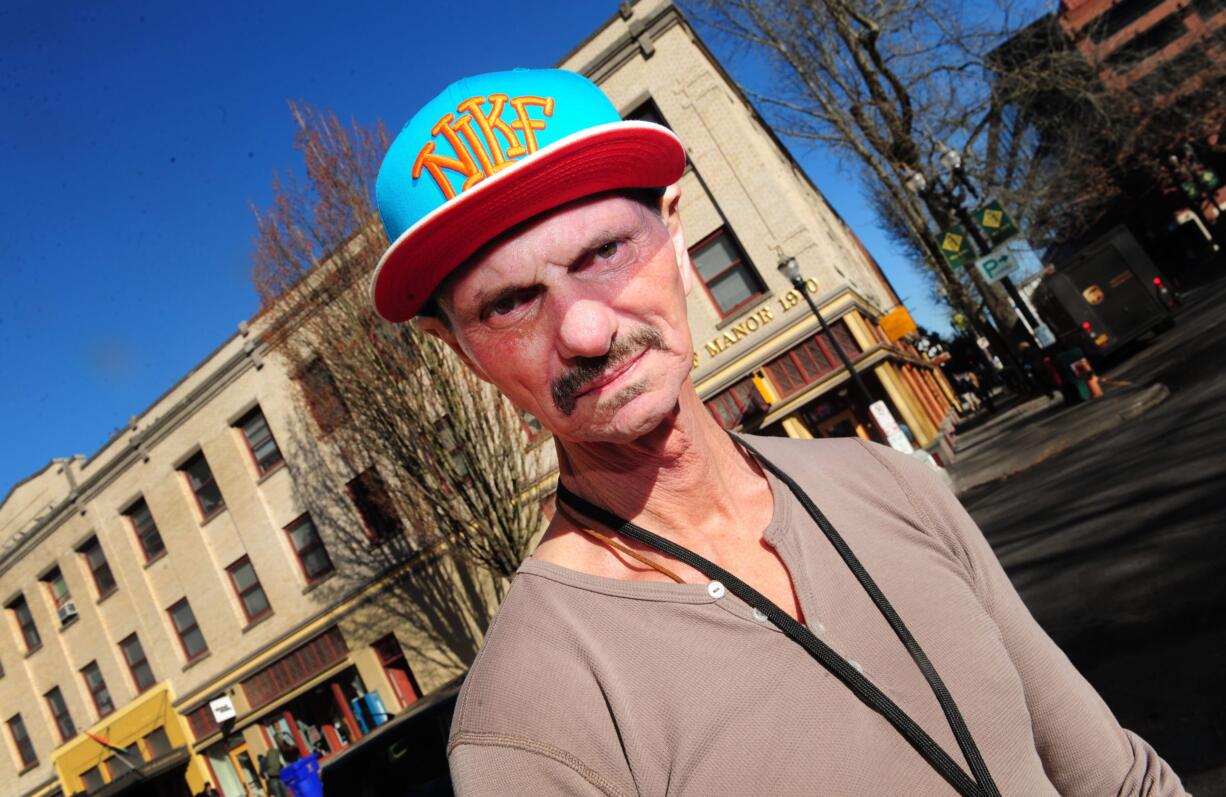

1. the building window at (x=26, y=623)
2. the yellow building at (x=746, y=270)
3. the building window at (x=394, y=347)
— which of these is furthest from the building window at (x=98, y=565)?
the yellow building at (x=746, y=270)

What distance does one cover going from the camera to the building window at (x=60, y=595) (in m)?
24.1

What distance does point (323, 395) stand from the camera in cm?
1550

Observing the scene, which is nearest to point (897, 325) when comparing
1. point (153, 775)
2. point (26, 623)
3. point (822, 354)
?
point (822, 354)

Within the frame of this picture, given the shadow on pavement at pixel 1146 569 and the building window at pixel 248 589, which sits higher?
the building window at pixel 248 589

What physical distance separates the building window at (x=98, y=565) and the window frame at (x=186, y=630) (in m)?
3.00

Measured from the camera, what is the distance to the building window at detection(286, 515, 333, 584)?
65.7 feet

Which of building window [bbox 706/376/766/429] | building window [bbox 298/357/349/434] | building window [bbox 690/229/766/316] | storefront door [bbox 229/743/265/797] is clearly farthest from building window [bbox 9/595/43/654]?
building window [bbox 690/229/766/316]

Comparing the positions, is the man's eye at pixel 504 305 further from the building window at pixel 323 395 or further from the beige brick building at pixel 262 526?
the beige brick building at pixel 262 526

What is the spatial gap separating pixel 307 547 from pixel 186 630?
568 cm

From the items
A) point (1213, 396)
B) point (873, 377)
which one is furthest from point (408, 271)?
point (873, 377)

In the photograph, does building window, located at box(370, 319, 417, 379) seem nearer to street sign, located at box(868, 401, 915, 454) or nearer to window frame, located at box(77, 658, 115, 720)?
street sign, located at box(868, 401, 915, 454)

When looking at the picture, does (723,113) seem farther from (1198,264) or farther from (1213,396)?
(1198,264)

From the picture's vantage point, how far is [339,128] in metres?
14.3

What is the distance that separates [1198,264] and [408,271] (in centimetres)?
4370
